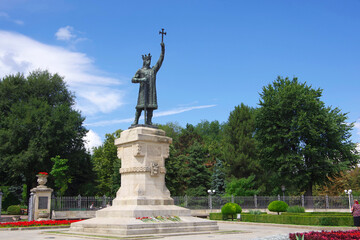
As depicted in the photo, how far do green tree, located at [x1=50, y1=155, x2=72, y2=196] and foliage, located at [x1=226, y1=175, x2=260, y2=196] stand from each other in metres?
17.3

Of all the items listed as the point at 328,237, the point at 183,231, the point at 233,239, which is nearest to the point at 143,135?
the point at 183,231

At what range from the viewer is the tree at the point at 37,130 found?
3488cm

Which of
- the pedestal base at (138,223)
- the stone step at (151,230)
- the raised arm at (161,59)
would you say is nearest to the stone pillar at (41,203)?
the pedestal base at (138,223)

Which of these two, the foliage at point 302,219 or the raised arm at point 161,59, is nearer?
the raised arm at point 161,59

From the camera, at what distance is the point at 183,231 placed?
46.7 feet

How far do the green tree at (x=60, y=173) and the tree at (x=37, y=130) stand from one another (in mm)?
1944

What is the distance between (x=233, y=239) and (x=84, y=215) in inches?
696

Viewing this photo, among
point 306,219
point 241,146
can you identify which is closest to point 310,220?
point 306,219

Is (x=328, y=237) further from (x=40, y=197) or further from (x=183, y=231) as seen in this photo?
(x=40, y=197)

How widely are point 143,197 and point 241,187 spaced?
87.0ft

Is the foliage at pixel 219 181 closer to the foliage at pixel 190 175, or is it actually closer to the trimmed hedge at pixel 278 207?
the foliage at pixel 190 175

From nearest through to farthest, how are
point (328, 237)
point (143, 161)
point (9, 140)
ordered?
1. point (328, 237)
2. point (143, 161)
3. point (9, 140)

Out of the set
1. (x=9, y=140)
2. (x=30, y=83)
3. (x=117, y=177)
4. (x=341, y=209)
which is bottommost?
(x=341, y=209)

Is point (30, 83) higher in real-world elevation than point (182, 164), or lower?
higher
